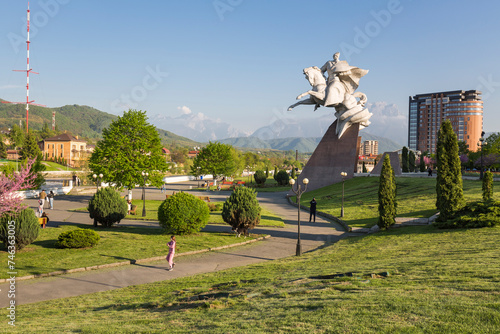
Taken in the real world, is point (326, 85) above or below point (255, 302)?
above

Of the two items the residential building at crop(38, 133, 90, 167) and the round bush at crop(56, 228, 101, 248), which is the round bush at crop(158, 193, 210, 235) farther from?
the residential building at crop(38, 133, 90, 167)

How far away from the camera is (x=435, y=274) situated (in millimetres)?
9680

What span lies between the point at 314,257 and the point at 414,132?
19117 centimetres

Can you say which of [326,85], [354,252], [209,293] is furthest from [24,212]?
[326,85]

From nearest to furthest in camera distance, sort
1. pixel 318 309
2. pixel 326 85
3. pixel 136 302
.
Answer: pixel 318 309 < pixel 136 302 < pixel 326 85

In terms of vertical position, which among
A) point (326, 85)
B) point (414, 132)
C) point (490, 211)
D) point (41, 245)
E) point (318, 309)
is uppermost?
point (414, 132)

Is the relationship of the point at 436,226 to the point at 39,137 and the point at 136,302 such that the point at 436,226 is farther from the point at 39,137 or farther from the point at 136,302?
the point at 39,137

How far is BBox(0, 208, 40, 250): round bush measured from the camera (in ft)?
53.8

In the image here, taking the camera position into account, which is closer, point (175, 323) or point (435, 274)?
point (175, 323)

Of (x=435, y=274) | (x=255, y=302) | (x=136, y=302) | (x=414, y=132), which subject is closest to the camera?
(x=255, y=302)

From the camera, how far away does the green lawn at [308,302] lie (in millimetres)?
6363

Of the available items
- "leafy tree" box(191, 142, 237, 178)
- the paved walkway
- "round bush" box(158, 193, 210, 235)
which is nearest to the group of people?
the paved walkway

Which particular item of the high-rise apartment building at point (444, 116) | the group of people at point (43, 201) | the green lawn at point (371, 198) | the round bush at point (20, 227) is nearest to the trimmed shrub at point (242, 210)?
the green lawn at point (371, 198)

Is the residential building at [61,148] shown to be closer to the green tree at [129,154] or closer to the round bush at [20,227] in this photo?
the green tree at [129,154]
